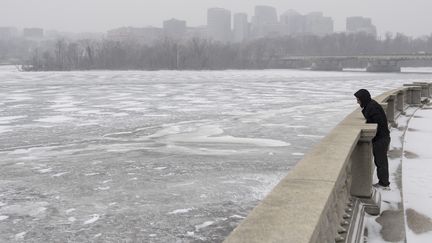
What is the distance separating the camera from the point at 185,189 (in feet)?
28.2

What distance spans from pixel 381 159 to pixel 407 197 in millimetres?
634

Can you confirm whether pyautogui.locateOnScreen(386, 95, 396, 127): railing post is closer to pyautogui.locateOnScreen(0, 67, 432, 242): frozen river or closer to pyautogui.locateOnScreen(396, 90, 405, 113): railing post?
pyautogui.locateOnScreen(0, 67, 432, 242): frozen river

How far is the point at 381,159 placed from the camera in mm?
7090

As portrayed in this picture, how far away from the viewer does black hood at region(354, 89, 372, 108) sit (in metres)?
7.06

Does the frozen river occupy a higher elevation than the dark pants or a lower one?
lower

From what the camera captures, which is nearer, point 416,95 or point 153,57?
point 416,95

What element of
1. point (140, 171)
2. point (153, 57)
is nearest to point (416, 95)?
point (140, 171)

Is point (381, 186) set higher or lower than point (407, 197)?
higher

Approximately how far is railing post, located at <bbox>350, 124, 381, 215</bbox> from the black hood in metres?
0.82

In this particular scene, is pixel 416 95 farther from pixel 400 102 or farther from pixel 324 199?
pixel 324 199

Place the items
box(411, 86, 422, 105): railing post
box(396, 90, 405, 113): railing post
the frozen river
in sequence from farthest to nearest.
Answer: box(411, 86, 422, 105): railing post, box(396, 90, 405, 113): railing post, the frozen river

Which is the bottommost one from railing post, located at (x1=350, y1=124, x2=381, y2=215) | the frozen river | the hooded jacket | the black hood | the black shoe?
the frozen river

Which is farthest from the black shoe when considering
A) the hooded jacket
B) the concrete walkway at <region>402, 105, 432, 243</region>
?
the hooded jacket

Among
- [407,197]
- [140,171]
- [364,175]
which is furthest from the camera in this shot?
[140,171]
